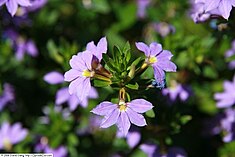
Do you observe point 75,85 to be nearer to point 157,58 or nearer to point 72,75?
point 72,75

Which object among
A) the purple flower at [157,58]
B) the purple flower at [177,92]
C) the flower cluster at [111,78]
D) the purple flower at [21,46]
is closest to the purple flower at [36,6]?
the purple flower at [21,46]

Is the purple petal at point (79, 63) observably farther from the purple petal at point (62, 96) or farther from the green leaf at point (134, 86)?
the purple petal at point (62, 96)

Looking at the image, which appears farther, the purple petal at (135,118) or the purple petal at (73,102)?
the purple petal at (73,102)

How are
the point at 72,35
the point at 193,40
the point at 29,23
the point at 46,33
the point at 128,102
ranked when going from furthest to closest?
the point at 72,35 < the point at 46,33 < the point at 29,23 < the point at 193,40 < the point at 128,102

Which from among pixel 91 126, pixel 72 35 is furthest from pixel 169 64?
pixel 72 35

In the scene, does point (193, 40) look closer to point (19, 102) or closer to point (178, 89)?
point (178, 89)

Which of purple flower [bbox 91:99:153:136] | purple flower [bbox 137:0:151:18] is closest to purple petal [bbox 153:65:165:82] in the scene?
purple flower [bbox 91:99:153:136]

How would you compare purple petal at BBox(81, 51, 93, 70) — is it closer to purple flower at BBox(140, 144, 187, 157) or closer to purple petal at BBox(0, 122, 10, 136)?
purple flower at BBox(140, 144, 187, 157)
